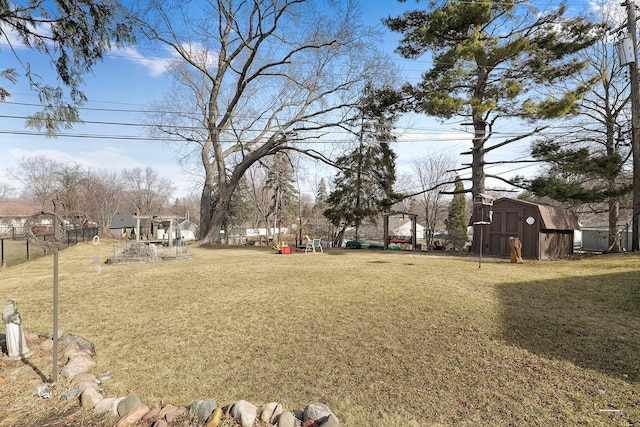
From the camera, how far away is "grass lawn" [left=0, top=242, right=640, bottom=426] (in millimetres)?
2754

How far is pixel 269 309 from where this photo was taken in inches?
216

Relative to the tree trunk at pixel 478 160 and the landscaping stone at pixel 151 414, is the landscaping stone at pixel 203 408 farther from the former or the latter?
the tree trunk at pixel 478 160

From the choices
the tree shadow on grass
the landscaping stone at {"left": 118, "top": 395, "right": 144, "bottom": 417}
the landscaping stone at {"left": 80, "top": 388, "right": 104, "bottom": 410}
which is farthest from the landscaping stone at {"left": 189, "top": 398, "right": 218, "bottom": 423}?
the tree shadow on grass

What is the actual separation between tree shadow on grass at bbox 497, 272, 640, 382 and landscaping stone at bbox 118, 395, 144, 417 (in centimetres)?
418

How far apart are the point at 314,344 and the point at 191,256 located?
34.5ft

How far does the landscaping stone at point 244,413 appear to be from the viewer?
2395mm

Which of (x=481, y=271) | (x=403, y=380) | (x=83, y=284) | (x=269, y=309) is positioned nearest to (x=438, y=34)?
(x=481, y=271)

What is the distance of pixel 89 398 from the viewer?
2.75m

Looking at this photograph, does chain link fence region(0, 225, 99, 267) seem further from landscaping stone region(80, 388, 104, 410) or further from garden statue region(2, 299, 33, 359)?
landscaping stone region(80, 388, 104, 410)

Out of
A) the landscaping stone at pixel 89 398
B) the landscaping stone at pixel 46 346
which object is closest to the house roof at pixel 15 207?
the landscaping stone at pixel 46 346

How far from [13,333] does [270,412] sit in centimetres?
330

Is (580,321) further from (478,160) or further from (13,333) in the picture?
(478,160)

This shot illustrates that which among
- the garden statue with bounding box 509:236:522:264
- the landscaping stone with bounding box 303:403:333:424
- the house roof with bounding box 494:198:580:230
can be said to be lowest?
the landscaping stone with bounding box 303:403:333:424

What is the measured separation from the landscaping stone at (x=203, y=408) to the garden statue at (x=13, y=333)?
103 inches
